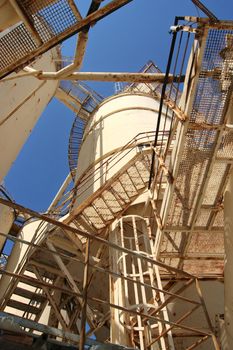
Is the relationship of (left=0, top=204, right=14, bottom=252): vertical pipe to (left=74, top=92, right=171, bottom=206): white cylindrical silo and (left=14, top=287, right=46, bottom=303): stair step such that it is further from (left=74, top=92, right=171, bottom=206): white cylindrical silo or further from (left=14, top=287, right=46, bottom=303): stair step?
(left=74, top=92, right=171, bottom=206): white cylindrical silo

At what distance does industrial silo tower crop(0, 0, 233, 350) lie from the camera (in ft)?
14.8

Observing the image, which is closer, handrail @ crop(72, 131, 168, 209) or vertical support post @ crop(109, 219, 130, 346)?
vertical support post @ crop(109, 219, 130, 346)

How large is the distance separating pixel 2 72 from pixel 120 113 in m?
9.95

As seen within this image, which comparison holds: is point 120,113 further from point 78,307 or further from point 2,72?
point 2,72

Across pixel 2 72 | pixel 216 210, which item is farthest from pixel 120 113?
pixel 2 72

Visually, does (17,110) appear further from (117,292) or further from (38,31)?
(38,31)

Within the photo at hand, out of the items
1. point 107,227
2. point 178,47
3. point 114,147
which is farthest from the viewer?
point 114,147

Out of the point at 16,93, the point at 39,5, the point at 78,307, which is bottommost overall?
the point at 78,307

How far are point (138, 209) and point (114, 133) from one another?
420 cm

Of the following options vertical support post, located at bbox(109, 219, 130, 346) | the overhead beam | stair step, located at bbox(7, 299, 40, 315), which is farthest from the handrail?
the overhead beam

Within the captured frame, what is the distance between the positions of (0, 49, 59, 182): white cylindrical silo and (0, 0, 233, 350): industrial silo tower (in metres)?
0.06

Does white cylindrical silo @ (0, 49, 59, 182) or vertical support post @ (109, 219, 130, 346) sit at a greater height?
white cylindrical silo @ (0, 49, 59, 182)

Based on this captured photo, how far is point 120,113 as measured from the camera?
47.5 feet

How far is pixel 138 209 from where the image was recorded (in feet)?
31.2
